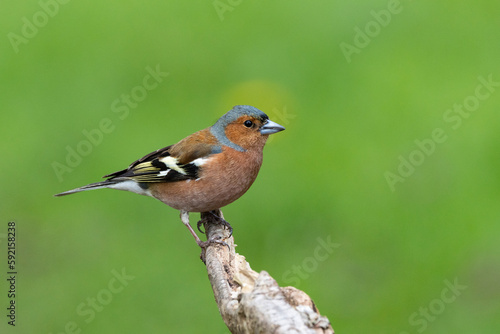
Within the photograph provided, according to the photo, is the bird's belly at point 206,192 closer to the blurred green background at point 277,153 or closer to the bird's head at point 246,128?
the bird's head at point 246,128

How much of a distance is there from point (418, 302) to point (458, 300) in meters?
0.39

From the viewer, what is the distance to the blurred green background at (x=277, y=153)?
6457 mm

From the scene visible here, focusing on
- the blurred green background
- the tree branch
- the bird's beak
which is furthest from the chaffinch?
the blurred green background

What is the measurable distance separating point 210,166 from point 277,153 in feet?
8.53

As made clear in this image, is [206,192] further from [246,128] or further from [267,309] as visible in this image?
[267,309]

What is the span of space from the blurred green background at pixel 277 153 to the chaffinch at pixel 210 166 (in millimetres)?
1552

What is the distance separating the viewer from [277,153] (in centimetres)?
764

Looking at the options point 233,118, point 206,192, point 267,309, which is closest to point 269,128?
→ point 233,118

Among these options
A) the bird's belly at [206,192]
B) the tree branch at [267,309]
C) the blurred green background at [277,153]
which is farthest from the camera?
the blurred green background at [277,153]

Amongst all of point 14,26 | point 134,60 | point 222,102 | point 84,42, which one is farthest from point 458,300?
point 14,26

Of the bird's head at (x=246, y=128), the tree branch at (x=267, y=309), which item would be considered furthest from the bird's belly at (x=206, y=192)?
the tree branch at (x=267, y=309)

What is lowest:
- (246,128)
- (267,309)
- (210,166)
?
(267,309)

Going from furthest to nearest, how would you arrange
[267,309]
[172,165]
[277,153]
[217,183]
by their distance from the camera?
[277,153] < [172,165] < [217,183] < [267,309]

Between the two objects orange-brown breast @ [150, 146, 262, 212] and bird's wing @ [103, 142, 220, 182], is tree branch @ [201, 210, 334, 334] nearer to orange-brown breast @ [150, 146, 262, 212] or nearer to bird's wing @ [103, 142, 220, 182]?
orange-brown breast @ [150, 146, 262, 212]
